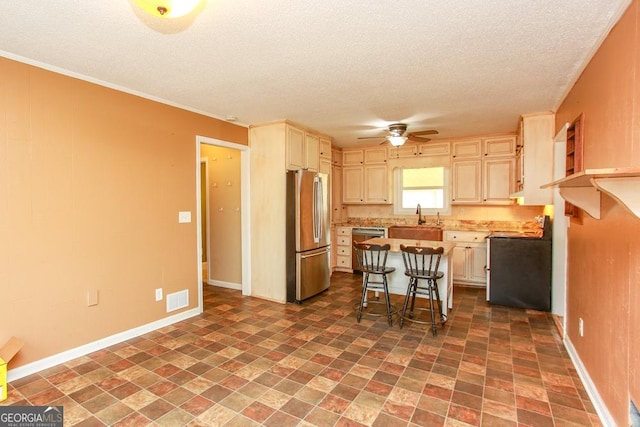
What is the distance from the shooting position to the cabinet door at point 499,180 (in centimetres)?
522

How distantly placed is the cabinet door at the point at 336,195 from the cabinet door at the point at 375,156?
1.96 feet

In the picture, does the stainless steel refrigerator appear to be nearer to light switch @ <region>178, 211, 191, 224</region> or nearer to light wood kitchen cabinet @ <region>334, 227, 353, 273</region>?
light switch @ <region>178, 211, 191, 224</region>

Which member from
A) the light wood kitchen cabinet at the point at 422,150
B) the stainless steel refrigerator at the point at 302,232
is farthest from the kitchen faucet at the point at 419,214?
the stainless steel refrigerator at the point at 302,232

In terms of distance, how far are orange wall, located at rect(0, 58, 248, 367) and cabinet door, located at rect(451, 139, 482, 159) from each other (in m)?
4.24

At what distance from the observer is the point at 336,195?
257 inches

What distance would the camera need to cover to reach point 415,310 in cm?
409

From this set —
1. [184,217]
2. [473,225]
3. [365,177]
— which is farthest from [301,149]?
[473,225]

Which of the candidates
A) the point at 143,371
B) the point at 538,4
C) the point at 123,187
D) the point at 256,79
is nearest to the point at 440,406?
the point at 143,371

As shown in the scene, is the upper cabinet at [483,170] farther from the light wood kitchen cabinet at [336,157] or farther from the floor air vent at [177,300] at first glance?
the floor air vent at [177,300]

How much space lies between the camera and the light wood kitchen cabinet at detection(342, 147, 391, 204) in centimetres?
629

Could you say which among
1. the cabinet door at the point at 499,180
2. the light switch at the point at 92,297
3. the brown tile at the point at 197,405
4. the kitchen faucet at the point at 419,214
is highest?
the cabinet door at the point at 499,180

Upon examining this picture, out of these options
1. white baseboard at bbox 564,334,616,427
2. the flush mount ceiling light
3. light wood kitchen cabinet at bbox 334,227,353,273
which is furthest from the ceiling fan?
the flush mount ceiling light

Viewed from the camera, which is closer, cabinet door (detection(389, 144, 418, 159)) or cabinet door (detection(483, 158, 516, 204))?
cabinet door (detection(483, 158, 516, 204))

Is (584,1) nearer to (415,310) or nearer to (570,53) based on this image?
(570,53)
